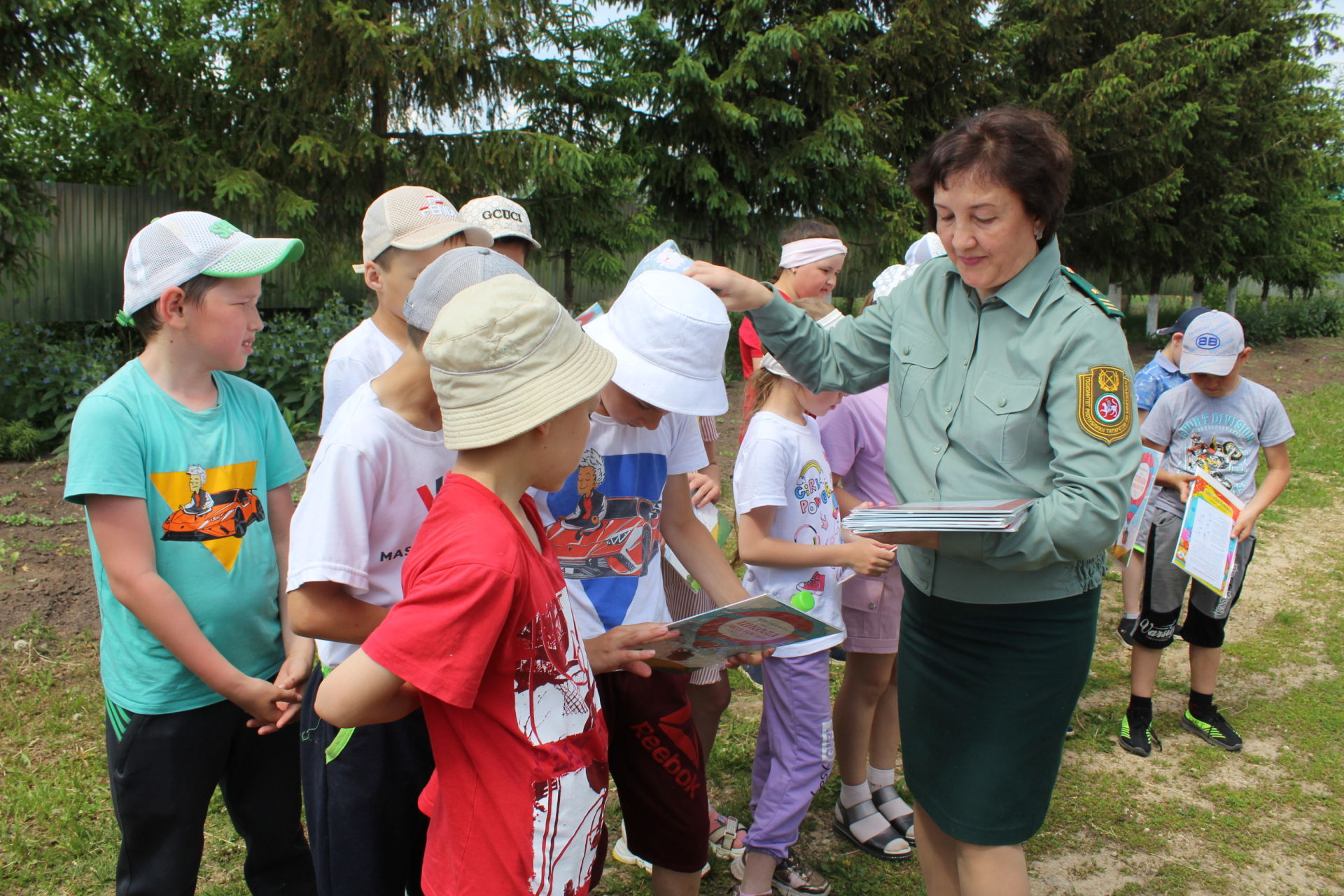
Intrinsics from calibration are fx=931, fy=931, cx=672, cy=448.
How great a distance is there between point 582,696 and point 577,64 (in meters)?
11.1

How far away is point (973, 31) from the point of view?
48.5 ft

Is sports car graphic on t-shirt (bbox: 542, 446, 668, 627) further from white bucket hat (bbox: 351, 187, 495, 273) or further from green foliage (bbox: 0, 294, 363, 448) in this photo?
green foliage (bbox: 0, 294, 363, 448)

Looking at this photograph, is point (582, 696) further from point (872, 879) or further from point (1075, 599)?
point (872, 879)

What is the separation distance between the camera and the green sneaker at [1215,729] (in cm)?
408

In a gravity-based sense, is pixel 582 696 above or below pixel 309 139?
below

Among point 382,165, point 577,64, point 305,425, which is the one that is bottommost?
point 305,425

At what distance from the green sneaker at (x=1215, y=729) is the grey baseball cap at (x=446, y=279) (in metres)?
3.87

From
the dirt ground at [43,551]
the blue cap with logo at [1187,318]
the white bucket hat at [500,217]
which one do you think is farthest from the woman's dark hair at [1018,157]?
the dirt ground at [43,551]

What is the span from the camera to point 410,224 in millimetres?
2646

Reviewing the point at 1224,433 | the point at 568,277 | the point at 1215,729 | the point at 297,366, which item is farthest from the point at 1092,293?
the point at 568,277

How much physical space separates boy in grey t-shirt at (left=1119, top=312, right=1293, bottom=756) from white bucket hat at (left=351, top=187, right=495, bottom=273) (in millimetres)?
3218

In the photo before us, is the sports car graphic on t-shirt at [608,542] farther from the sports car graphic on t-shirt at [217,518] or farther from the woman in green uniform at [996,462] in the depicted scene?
the sports car graphic on t-shirt at [217,518]

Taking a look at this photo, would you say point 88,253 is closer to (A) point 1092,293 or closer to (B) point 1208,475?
(B) point 1208,475

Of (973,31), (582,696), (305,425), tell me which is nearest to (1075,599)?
(582,696)
